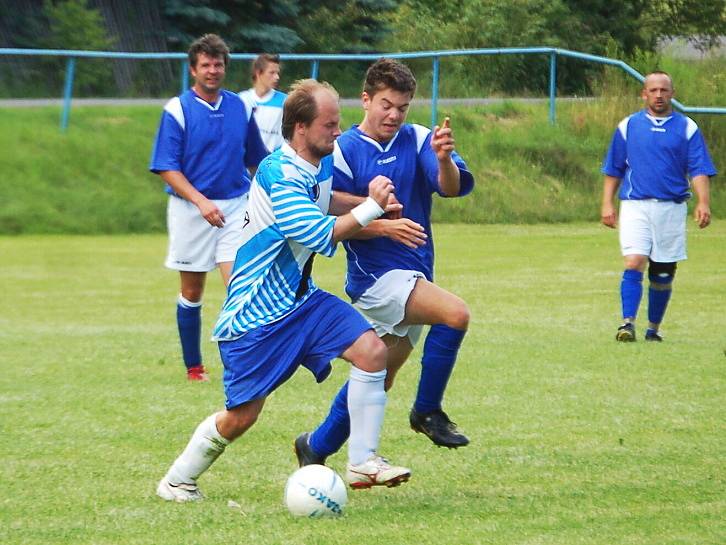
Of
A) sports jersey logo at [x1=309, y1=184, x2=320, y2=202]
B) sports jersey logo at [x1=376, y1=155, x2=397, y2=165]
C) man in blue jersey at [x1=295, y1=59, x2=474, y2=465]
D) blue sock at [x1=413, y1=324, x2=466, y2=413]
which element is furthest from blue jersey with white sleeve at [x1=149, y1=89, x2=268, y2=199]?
sports jersey logo at [x1=309, y1=184, x2=320, y2=202]

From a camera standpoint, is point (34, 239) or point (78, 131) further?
point (78, 131)

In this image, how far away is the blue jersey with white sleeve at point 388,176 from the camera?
20.5 ft

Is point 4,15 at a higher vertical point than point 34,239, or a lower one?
higher

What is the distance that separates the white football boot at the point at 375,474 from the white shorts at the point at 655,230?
5.72m

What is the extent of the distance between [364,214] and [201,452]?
114 cm

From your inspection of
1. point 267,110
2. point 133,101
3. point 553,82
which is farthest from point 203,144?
point 133,101

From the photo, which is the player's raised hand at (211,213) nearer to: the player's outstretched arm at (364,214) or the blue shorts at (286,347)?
the blue shorts at (286,347)

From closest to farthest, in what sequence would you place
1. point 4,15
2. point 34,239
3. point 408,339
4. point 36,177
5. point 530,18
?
1. point 408,339
2. point 34,239
3. point 36,177
4. point 4,15
5. point 530,18

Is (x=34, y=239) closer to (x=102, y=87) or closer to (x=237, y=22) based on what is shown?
(x=102, y=87)

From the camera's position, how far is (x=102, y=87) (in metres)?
22.6

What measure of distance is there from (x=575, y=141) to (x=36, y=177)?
8.06 metres

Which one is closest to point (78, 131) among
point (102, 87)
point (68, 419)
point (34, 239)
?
point (102, 87)

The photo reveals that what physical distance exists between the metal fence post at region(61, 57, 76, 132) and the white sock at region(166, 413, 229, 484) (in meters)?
17.0

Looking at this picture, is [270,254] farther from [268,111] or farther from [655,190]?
[268,111]
